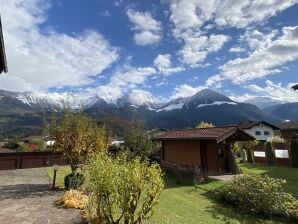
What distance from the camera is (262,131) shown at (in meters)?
88.6

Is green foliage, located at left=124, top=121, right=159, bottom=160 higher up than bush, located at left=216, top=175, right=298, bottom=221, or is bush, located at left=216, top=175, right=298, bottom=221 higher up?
green foliage, located at left=124, top=121, right=159, bottom=160

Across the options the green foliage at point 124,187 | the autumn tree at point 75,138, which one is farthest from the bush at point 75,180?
the green foliage at point 124,187

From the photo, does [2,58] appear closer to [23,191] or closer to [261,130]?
[23,191]

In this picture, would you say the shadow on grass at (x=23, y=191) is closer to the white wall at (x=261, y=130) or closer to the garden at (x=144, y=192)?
the garden at (x=144, y=192)

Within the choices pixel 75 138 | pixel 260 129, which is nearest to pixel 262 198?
pixel 75 138

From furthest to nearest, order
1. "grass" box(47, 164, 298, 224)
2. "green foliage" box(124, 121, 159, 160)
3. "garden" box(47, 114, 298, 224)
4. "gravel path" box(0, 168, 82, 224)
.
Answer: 1. "green foliage" box(124, 121, 159, 160)
2. "grass" box(47, 164, 298, 224)
3. "gravel path" box(0, 168, 82, 224)
4. "garden" box(47, 114, 298, 224)

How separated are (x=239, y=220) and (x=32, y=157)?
1086 inches

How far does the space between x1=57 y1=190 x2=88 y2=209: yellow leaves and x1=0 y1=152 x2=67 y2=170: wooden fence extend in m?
21.3

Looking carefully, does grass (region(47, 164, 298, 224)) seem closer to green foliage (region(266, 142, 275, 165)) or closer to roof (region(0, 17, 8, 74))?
Answer: roof (region(0, 17, 8, 74))

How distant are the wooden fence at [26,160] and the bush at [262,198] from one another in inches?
927

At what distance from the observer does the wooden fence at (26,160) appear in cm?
3294

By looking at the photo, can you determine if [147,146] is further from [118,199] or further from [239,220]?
[118,199]

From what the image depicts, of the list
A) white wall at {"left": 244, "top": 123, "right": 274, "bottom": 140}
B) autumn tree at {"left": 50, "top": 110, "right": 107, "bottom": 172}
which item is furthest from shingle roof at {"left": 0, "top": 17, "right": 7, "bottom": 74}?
white wall at {"left": 244, "top": 123, "right": 274, "bottom": 140}

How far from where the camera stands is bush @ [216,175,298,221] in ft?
48.1
